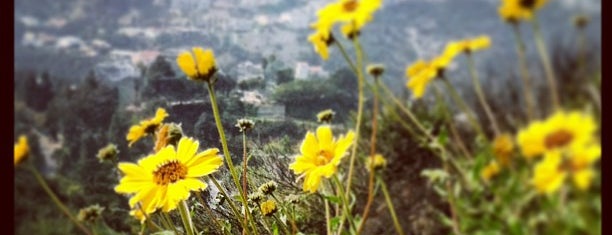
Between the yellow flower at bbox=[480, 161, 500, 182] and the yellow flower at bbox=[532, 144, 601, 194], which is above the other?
the yellow flower at bbox=[532, 144, 601, 194]

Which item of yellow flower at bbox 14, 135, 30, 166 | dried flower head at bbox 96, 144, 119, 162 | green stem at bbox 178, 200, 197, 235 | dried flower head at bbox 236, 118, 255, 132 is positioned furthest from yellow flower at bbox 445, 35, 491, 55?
yellow flower at bbox 14, 135, 30, 166

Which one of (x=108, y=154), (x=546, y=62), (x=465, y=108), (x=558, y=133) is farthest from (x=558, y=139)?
(x=108, y=154)

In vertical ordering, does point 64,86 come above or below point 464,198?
above

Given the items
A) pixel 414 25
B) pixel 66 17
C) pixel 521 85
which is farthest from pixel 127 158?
pixel 521 85

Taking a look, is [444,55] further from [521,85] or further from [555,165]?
→ [555,165]

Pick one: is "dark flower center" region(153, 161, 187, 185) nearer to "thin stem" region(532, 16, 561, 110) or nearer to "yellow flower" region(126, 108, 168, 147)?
"yellow flower" region(126, 108, 168, 147)

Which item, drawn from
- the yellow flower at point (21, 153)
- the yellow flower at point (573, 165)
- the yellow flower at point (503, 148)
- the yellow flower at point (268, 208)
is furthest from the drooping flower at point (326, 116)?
the yellow flower at point (21, 153)
